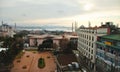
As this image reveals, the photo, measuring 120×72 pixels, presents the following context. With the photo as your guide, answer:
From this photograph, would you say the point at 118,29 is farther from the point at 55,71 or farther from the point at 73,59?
the point at 55,71

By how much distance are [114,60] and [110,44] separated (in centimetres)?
192

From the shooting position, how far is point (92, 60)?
23.6 m

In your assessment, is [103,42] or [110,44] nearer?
[110,44]

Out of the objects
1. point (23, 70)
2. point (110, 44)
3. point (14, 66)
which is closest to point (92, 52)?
point (110, 44)

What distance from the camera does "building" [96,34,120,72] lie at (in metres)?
17.1

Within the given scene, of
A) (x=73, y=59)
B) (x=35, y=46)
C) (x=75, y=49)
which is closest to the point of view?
(x=73, y=59)

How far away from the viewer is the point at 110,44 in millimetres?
18609

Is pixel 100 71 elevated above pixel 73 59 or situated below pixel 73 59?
below

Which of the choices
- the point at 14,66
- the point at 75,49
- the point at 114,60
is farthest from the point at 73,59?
the point at 75,49

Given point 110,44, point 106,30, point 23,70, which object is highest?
point 106,30

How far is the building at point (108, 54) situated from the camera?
17147 mm

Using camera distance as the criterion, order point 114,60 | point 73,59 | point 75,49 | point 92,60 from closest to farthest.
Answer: point 114,60, point 73,59, point 92,60, point 75,49

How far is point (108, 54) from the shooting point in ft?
62.2

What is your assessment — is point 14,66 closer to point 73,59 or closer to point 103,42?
point 73,59
